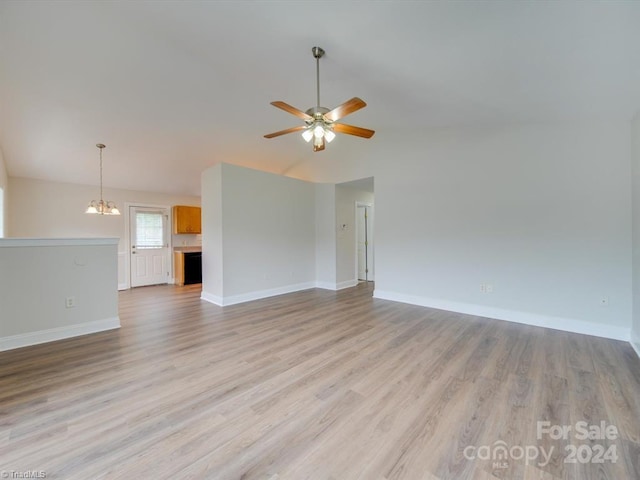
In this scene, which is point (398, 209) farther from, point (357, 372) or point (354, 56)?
point (357, 372)

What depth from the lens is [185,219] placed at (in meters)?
7.28

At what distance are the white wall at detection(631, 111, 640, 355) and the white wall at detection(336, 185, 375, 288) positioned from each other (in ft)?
14.5

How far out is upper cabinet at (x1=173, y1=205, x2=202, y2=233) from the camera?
23.7 ft

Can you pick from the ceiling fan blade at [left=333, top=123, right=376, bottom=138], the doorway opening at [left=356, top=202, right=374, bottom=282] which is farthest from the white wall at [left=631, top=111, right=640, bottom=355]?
the doorway opening at [left=356, top=202, right=374, bottom=282]

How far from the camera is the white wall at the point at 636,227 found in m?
2.85

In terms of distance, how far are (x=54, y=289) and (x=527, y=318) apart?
20.0 feet

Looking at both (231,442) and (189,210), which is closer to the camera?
(231,442)

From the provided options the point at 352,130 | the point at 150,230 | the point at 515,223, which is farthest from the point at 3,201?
the point at 515,223

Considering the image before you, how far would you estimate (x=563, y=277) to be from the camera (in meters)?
3.51

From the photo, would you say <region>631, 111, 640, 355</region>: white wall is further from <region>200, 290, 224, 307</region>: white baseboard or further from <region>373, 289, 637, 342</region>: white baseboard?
<region>200, 290, 224, 307</region>: white baseboard

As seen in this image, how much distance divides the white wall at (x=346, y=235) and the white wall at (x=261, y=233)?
2.13 feet

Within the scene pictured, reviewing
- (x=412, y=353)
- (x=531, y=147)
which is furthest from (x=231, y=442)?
(x=531, y=147)

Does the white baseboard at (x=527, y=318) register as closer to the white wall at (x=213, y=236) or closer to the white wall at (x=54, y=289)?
the white wall at (x=213, y=236)

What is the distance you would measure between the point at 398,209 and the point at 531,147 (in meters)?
2.09
